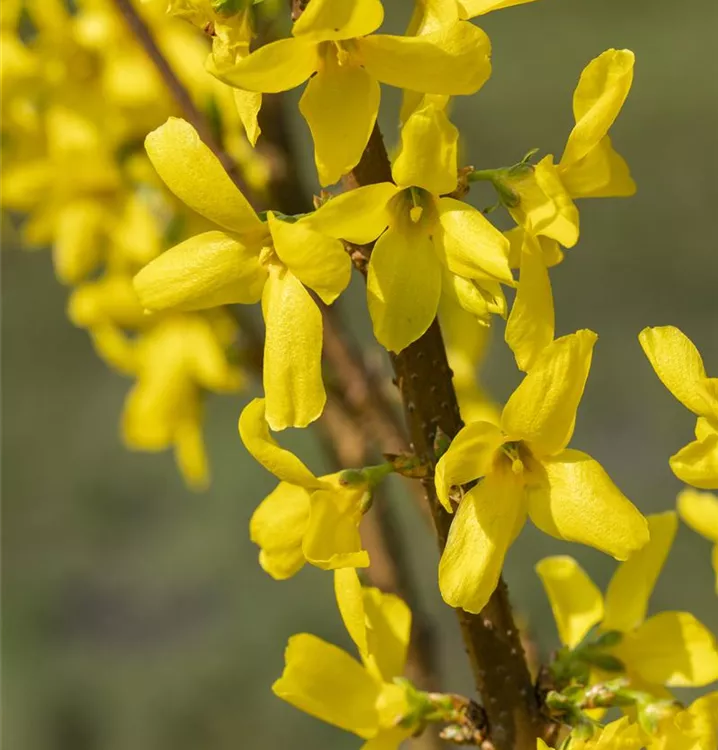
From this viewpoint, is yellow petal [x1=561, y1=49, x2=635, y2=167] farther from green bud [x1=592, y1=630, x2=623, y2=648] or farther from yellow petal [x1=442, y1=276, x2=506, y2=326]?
green bud [x1=592, y1=630, x2=623, y2=648]

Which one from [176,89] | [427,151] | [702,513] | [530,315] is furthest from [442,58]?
[176,89]

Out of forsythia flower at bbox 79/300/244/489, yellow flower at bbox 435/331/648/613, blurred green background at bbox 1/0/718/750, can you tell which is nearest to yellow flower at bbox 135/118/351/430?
yellow flower at bbox 435/331/648/613

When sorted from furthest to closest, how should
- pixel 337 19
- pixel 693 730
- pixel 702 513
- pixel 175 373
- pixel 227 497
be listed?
pixel 227 497 < pixel 175 373 < pixel 702 513 < pixel 693 730 < pixel 337 19

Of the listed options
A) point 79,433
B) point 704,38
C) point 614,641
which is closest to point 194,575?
point 79,433

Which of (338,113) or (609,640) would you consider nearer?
(338,113)

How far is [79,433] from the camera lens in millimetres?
5625

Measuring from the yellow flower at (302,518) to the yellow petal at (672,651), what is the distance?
24cm

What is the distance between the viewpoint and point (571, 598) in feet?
2.92

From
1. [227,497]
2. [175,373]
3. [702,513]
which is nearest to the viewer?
[702,513]

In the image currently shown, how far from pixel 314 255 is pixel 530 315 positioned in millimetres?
128

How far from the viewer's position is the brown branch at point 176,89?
3.74ft

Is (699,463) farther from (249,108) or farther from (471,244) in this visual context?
(249,108)

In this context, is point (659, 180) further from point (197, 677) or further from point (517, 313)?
point (517, 313)

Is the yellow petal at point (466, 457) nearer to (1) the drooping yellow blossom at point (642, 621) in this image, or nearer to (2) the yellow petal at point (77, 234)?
(1) the drooping yellow blossom at point (642, 621)
